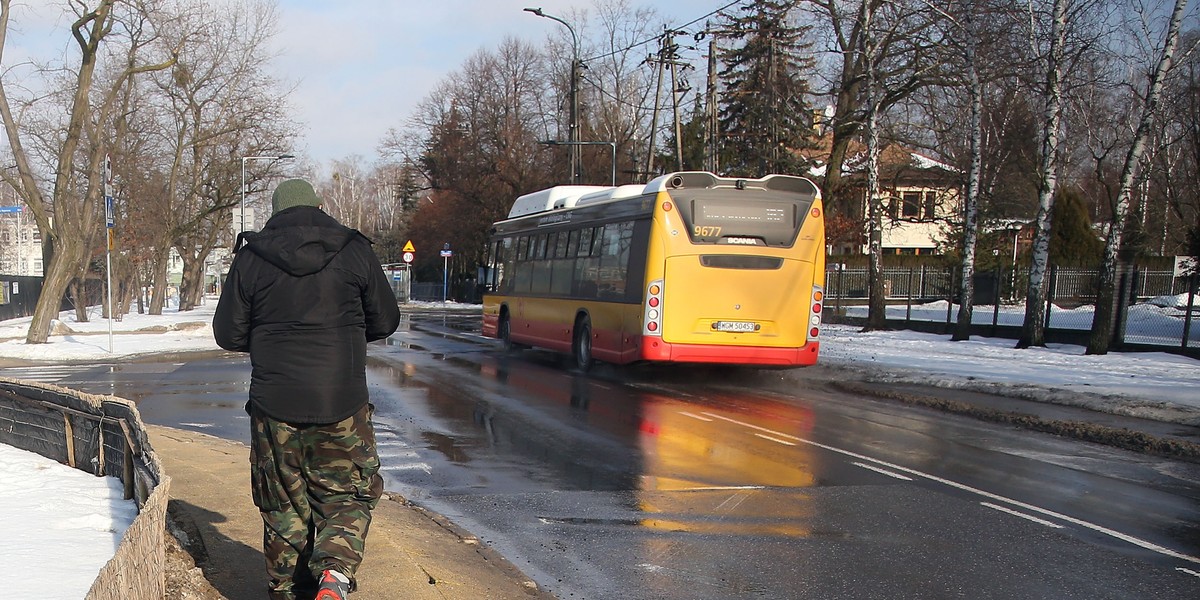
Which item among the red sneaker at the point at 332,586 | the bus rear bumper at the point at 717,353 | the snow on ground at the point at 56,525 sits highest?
the bus rear bumper at the point at 717,353

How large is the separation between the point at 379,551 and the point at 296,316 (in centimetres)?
194

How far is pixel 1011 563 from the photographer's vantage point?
5773 mm

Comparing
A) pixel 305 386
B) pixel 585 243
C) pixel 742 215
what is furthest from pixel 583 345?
pixel 305 386

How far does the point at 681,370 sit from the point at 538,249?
452cm

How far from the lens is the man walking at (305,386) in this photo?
4.07 metres

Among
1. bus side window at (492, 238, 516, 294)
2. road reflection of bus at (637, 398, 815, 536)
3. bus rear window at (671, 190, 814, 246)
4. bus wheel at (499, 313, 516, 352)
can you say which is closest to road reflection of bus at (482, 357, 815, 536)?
road reflection of bus at (637, 398, 815, 536)

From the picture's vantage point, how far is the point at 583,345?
17797 millimetres

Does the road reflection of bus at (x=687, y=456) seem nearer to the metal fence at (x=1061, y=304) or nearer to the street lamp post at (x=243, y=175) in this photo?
the metal fence at (x=1061, y=304)

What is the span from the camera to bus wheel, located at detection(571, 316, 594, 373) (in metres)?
17.5

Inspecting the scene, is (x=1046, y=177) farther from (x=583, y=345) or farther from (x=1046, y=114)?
(x=583, y=345)

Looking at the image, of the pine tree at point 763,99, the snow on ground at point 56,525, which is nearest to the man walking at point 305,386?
the snow on ground at point 56,525

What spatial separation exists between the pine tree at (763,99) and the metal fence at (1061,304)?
663 cm

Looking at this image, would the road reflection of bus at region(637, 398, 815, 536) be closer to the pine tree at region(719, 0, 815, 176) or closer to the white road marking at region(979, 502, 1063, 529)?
the white road marking at region(979, 502, 1063, 529)

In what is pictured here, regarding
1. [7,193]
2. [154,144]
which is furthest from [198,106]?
[7,193]
